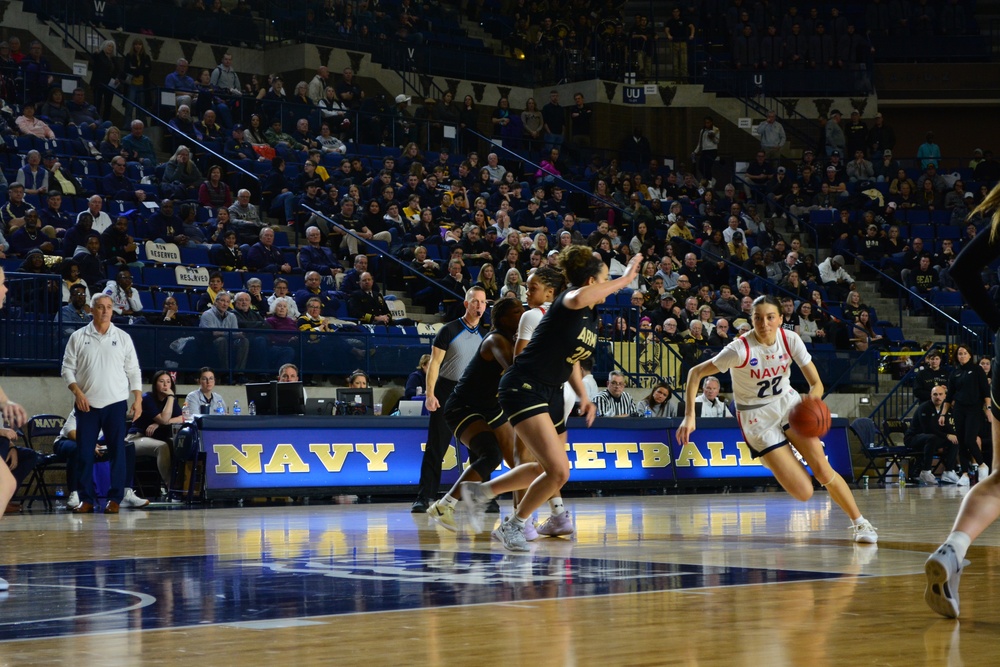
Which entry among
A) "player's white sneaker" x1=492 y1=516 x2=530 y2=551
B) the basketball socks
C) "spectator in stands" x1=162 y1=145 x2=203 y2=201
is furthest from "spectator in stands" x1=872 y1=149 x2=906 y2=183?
the basketball socks

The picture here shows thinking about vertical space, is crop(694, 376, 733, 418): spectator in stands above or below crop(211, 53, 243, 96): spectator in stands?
below

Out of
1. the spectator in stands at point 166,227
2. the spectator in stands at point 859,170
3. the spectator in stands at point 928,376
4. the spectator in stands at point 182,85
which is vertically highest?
the spectator in stands at point 182,85

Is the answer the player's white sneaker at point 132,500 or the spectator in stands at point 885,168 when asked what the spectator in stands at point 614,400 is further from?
the spectator in stands at point 885,168

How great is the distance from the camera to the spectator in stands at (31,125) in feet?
73.7

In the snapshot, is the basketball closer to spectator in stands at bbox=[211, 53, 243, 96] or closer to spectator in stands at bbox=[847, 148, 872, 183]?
spectator in stands at bbox=[211, 53, 243, 96]

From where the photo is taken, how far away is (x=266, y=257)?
71.0 ft

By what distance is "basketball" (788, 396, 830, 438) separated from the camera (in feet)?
32.4

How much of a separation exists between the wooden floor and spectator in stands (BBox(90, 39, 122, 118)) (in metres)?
16.4

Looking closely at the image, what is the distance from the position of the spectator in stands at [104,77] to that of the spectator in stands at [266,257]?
6113 millimetres

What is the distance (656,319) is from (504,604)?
18.2 meters

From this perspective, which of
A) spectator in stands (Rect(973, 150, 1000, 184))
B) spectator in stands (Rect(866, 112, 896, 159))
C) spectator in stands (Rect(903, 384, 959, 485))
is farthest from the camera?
spectator in stands (Rect(866, 112, 896, 159))

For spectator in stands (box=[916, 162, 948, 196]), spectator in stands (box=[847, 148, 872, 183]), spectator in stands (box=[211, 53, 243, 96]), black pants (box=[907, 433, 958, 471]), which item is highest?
spectator in stands (box=[211, 53, 243, 96])

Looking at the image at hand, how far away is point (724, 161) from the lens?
34.7m

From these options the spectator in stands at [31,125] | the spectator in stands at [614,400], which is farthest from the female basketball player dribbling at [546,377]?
the spectator in stands at [31,125]
